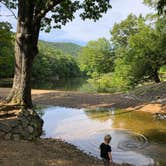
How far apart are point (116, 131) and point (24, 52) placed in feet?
22.4

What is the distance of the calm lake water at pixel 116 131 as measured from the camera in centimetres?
1438

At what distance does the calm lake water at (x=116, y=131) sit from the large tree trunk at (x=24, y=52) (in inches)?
122

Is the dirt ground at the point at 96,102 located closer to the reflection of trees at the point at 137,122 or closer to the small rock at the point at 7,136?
the reflection of trees at the point at 137,122

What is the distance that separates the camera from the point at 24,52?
51.6 ft

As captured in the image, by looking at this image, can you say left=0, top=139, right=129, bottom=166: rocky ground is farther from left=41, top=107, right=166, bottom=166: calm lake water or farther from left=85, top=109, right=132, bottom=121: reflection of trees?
left=85, top=109, right=132, bottom=121: reflection of trees

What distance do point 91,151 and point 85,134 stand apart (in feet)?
12.4

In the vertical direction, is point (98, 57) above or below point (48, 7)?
below

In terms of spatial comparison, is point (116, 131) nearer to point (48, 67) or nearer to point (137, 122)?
point (137, 122)

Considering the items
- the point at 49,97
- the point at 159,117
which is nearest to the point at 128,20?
the point at 49,97

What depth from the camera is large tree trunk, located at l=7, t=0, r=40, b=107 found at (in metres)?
15.6

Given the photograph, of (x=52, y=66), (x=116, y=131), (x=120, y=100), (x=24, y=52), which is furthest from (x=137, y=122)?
(x=52, y=66)

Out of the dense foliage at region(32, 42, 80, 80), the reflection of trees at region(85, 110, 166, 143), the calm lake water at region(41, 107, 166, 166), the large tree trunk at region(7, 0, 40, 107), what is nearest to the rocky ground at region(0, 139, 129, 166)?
the calm lake water at region(41, 107, 166, 166)

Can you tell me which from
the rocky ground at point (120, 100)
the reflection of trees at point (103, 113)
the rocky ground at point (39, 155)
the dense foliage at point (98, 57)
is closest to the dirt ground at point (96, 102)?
the rocky ground at point (120, 100)

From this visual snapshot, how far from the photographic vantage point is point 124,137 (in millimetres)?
17547
